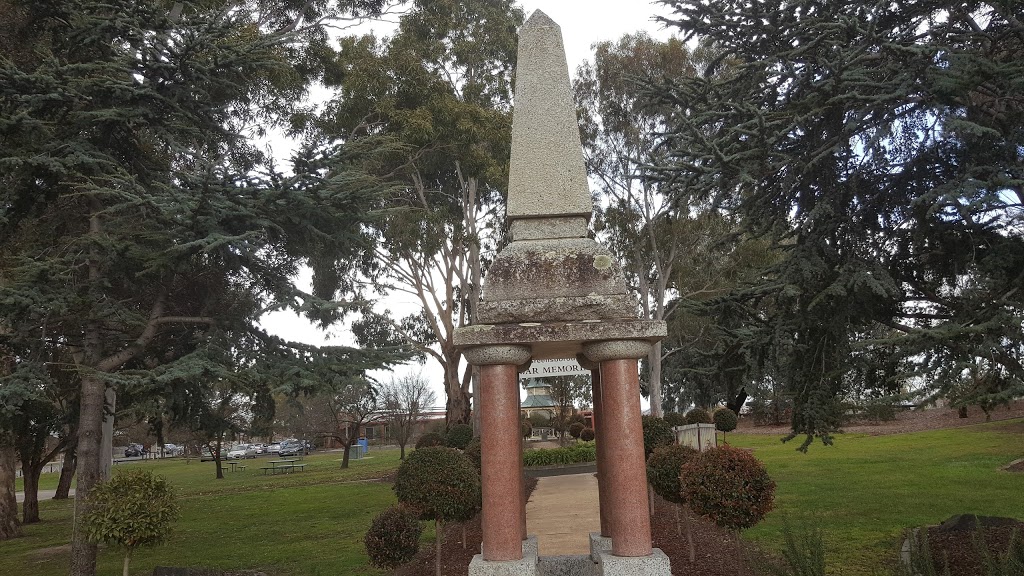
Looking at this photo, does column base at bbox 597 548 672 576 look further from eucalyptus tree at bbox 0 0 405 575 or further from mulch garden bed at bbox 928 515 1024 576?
eucalyptus tree at bbox 0 0 405 575

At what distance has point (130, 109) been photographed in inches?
444

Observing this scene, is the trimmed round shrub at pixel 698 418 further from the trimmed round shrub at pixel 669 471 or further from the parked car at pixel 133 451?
the parked car at pixel 133 451

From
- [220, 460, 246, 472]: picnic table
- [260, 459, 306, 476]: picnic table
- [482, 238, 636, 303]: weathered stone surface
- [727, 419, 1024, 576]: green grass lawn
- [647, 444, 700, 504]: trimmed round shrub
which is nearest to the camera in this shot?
[482, 238, 636, 303]: weathered stone surface

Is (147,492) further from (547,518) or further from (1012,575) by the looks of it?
(1012,575)

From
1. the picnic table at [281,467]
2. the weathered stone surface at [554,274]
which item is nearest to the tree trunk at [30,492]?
the picnic table at [281,467]

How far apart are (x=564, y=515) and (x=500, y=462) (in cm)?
818

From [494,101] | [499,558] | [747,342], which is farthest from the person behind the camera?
[494,101]

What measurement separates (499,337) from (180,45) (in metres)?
8.44

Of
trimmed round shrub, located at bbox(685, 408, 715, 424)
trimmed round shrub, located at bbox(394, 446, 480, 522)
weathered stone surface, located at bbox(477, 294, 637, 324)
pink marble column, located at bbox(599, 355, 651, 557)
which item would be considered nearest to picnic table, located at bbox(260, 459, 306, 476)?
trimmed round shrub, located at bbox(685, 408, 715, 424)

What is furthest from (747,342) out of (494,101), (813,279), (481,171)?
(494,101)

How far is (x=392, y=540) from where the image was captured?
8609 mm

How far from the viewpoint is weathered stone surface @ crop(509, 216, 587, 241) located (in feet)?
23.7

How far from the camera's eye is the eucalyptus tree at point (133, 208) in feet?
34.0

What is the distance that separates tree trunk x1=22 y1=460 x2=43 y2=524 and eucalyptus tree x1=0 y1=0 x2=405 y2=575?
9.95 m
